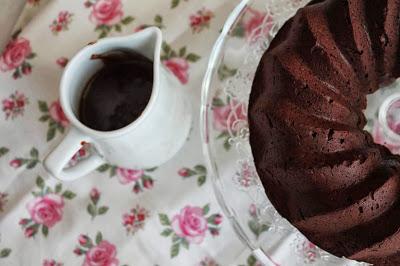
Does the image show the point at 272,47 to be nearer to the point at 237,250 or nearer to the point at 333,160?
the point at 333,160

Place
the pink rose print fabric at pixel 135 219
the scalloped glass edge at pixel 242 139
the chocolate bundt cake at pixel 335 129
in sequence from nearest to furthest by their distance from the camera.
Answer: the chocolate bundt cake at pixel 335 129 → the scalloped glass edge at pixel 242 139 → the pink rose print fabric at pixel 135 219

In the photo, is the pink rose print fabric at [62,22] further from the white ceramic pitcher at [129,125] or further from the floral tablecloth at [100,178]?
the white ceramic pitcher at [129,125]

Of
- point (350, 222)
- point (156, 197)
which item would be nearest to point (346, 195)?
point (350, 222)

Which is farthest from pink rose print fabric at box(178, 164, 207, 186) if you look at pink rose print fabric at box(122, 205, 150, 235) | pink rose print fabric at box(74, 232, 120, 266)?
pink rose print fabric at box(74, 232, 120, 266)

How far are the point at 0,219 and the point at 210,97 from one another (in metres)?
0.56

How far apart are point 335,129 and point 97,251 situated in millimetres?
633

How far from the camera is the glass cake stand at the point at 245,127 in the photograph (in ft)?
4.65

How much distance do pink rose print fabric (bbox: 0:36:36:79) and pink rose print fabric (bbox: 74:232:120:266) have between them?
413 millimetres

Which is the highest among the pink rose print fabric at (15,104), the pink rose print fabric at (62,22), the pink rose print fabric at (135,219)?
the pink rose print fabric at (62,22)

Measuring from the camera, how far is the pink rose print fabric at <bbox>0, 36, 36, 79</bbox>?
1.58 m

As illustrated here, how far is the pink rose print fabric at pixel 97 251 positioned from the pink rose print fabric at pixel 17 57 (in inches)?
16.2

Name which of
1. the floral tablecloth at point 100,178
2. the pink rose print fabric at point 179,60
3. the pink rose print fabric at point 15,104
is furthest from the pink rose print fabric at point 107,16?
the pink rose print fabric at point 15,104

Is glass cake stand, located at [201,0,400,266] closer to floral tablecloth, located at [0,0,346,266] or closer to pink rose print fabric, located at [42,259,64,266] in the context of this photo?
floral tablecloth, located at [0,0,346,266]

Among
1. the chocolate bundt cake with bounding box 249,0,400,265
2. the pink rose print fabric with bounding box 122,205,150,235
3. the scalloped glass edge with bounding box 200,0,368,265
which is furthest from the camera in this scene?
the pink rose print fabric with bounding box 122,205,150,235
